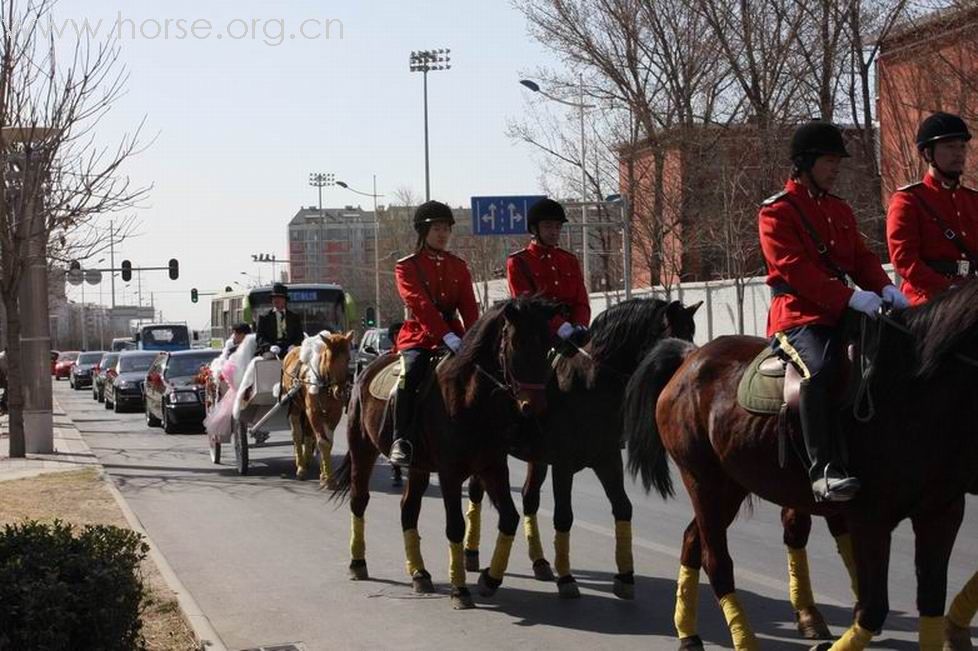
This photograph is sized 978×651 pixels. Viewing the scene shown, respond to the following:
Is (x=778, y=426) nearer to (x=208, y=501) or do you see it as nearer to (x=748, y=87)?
(x=208, y=501)

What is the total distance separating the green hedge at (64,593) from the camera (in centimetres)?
620

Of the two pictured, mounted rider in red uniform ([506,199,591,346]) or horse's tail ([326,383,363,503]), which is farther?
horse's tail ([326,383,363,503])

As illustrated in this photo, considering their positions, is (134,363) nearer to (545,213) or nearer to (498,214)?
(498,214)

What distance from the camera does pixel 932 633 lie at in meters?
5.94

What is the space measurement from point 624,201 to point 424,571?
28.5 metres

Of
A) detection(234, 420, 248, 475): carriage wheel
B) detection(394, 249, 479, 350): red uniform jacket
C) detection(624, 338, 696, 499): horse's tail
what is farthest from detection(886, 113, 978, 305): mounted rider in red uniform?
detection(234, 420, 248, 475): carriage wheel

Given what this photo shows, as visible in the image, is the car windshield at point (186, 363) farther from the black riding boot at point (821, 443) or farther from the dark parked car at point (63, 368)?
the dark parked car at point (63, 368)

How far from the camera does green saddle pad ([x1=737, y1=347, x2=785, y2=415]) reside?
681 centimetres

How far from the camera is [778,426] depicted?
670 cm

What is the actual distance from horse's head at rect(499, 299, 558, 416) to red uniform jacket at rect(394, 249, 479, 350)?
0.87 meters

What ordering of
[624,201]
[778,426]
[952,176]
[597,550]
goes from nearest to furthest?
[778,426], [952,176], [597,550], [624,201]

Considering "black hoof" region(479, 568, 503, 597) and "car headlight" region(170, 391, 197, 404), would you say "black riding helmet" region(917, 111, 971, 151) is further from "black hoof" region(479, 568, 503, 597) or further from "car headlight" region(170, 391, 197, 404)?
"car headlight" region(170, 391, 197, 404)

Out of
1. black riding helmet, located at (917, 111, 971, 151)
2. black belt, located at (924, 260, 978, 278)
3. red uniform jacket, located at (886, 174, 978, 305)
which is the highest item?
black riding helmet, located at (917, 111, 971, 151)

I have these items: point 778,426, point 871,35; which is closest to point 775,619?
point 778,426
